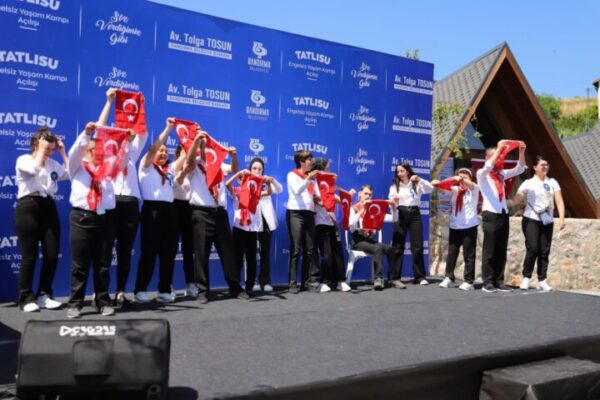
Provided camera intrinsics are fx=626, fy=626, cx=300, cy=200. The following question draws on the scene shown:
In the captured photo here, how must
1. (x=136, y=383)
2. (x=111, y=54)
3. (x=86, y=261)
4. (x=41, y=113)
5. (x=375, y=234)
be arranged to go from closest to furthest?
1. (x=136, y=383)
2. (x=86, y=261)
3. (x=41, y=113)
4. (x=111, y=54)
5. (x=375, y=234)

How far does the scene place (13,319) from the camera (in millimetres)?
Result: 4539

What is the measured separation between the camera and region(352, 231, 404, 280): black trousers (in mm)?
7121

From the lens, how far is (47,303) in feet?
16.5

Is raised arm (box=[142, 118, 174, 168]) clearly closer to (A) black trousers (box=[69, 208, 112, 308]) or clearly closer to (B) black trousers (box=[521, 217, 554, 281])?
(A) black trousers (box=[69, 208, 112, 308])

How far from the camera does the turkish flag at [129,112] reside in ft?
17.4

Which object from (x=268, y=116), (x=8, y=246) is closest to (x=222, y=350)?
(x=8, y=246)

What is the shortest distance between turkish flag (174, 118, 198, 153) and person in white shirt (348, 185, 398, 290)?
92.1 inches

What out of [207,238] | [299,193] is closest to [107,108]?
[207,238]

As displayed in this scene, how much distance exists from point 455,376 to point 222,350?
1404mm

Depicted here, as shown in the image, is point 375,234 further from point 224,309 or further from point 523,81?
point 523,81

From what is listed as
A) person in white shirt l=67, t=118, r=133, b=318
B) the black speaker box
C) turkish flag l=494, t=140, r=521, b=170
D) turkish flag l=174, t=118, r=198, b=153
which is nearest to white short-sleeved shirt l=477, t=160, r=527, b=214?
turkish flag l=494, t=140, r=521, b=170

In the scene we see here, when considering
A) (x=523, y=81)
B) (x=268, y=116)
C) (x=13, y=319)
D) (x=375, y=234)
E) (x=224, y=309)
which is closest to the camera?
(x=13, y=319)

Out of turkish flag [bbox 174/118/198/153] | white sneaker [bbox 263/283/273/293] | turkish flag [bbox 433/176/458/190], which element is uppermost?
turkish flag [bbox 174/118/198/153]

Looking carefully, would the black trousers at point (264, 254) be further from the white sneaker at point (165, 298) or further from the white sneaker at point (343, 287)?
the white sneaker at point (165, 298)
